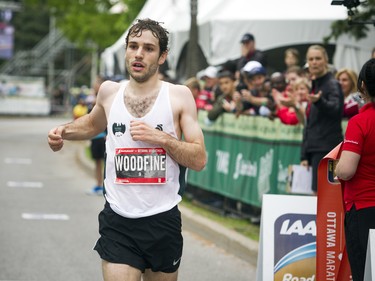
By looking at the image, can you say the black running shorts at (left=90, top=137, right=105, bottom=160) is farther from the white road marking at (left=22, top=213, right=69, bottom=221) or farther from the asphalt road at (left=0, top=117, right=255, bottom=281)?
the white road marking at (left=22, top=213, right=69, bottom=221)

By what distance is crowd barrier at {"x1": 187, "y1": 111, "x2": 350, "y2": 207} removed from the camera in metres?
9.92

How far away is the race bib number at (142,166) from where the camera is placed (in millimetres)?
4996

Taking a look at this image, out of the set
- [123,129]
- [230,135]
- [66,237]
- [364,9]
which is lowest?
[66,237]

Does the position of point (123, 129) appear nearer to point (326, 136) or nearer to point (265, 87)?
point (326, 136)

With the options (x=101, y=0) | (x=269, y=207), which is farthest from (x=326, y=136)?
(x=101, y=0)

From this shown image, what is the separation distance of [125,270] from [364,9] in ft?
25.8

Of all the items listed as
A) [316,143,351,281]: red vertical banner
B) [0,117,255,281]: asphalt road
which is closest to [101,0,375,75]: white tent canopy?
[0,117,255,281]: asphalt road

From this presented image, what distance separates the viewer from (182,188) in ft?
16.9

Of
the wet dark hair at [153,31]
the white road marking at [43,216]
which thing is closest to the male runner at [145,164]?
the wet dark hair at [153,31]

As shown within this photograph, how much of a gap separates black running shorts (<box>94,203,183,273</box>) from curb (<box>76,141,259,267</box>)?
12.6 ft

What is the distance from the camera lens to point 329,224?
227 inches

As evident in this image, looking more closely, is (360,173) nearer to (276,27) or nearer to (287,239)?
(287,239)

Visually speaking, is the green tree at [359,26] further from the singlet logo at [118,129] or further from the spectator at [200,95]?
the singlet logo at [118,129]

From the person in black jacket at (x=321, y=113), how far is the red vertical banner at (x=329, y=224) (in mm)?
2368
